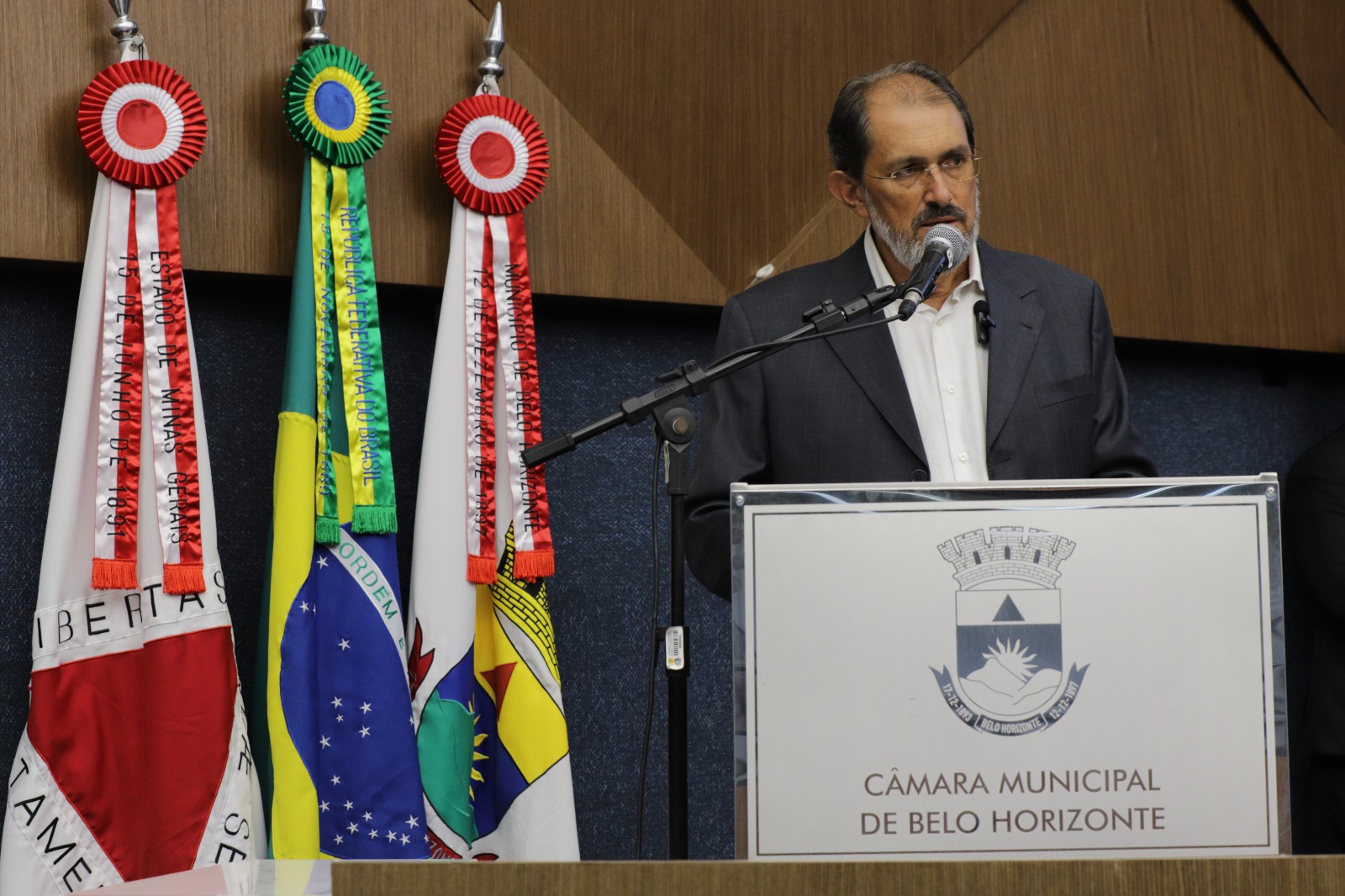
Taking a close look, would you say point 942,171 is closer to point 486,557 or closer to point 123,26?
point 486,557

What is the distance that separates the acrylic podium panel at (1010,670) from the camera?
114 cm

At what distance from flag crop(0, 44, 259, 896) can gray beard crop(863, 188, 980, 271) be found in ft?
3.68

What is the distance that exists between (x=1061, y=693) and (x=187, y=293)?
194 centimetres

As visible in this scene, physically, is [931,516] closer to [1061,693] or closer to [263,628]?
[1061,693]

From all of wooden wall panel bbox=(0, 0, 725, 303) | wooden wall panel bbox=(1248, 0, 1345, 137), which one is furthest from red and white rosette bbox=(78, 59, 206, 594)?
wooden wall panel bbox=(1248, 0, 1345, 137)

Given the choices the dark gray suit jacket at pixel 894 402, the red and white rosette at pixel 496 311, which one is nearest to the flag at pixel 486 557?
the red and white rosette at pixel 496 311

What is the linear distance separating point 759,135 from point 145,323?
4.42 ft

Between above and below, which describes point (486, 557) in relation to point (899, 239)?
below

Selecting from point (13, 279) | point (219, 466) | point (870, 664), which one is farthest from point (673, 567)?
point (13, 279)

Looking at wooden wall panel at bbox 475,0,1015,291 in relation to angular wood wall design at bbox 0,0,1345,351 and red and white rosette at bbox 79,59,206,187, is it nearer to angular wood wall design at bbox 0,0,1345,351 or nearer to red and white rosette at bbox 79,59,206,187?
angular wood wall design at bbox 0,0,1345,351

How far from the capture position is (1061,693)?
115 cm

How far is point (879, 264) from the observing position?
221cm

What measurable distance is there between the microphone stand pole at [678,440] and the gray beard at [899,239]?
0.60 metres

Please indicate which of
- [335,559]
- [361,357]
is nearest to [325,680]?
[335,559]
